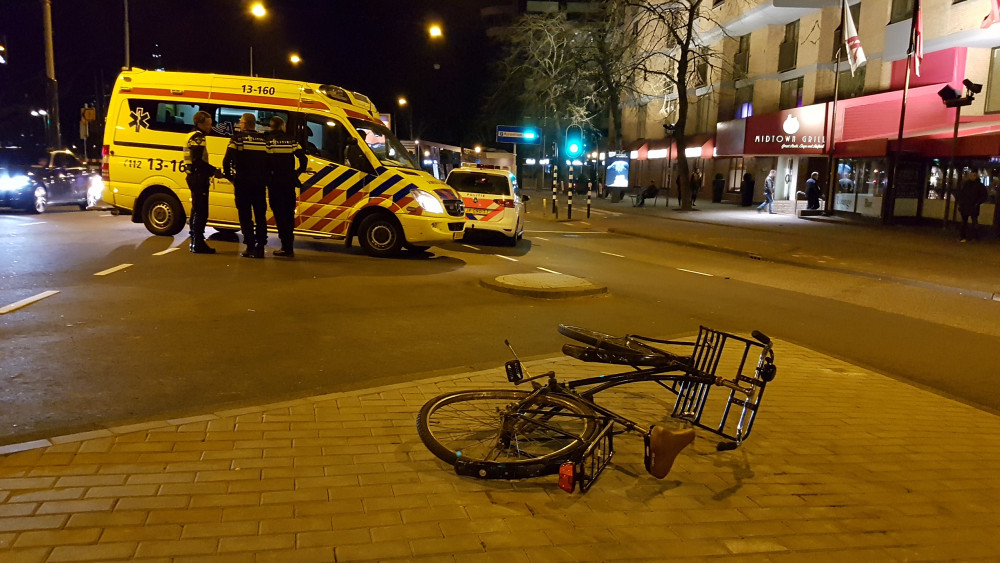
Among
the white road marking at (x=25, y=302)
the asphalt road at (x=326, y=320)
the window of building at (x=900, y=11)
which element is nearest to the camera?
the asphalt road at (x=326, y=320)

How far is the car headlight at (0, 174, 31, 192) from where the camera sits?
19177mm

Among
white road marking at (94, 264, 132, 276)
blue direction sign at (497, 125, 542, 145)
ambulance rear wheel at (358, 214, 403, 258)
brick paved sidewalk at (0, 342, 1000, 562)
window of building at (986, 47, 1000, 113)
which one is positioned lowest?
brick paved sidewalk at (0, 342, 1000, 562)

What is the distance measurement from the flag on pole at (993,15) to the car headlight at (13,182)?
2848 centimetres

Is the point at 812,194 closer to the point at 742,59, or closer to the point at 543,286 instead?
the point at 742,59

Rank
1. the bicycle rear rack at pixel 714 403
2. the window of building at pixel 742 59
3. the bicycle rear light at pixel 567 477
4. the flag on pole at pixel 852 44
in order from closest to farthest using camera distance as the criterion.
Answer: the bicycle rear light at pixel 567 477 < the bicycle rear rack at pixel 714 403 < the flag on pole at pixel 852 44 < the window of building at pixel 742 59

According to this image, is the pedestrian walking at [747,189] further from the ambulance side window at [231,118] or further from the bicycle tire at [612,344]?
the bicycle tire at [612,344]

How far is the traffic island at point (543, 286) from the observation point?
1002cm

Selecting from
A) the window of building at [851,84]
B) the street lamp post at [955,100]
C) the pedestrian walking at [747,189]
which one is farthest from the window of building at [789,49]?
the street lamp post at [955,100]

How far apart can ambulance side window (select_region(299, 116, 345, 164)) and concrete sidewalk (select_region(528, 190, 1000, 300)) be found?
1076cm

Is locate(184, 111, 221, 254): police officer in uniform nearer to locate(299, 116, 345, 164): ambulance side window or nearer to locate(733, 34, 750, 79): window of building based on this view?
locate(299, 116, 345, 164): ambulance side window

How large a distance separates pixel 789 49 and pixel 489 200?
27160 millimetres

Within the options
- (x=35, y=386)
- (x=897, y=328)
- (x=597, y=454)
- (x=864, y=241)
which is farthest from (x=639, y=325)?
(x=864, y=241)

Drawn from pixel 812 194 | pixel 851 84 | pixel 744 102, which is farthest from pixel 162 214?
pixel 744 102

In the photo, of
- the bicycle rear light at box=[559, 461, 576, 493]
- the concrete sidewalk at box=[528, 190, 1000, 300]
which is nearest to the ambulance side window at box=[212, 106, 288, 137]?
the bicycle rear light at box=[559, 461, 576, 493]
